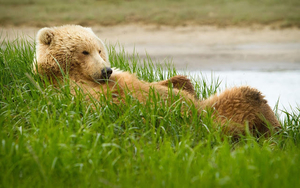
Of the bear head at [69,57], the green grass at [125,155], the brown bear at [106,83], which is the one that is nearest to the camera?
the green grass at [125,155]

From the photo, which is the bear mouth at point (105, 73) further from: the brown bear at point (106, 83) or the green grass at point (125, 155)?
the green grass at point (125, 155)

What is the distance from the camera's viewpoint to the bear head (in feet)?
12.5

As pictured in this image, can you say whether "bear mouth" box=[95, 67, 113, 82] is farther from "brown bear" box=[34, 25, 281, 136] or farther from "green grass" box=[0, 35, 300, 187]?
"green grass" box=[0, 35, 300, 187]

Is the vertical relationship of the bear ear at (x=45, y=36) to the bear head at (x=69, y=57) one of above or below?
above

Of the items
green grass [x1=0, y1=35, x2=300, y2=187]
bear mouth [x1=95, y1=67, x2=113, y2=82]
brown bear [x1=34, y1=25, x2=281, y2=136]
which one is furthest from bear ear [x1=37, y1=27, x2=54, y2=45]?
bear mouth [x1=95, y1=67, x2=113, y2=82]

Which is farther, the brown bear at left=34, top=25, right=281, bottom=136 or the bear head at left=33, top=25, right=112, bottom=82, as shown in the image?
the bear head at left=33, top=25, right=112, bottom=82

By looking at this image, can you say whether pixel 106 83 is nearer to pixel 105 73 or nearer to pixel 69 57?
pixel 105 73

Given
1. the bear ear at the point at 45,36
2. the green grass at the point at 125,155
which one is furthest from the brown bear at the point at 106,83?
the green grass at the point at 125,155

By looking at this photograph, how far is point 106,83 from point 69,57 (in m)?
0.53

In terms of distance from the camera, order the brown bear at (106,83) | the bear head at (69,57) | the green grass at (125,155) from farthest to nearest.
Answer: the bear head at (69,57)
the brown bear at (106,83)
the green grass at (125,155)

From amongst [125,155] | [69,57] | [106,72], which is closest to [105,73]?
[106,72]

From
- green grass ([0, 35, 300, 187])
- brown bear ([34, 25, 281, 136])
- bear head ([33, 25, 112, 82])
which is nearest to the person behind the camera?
green grass ([0, 35, 300, 187])

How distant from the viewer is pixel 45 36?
390 centimetres

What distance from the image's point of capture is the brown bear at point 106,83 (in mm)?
3684
